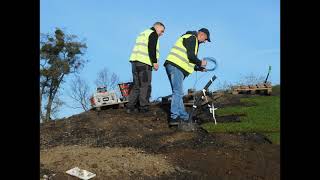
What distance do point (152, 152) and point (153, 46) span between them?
3.76 m

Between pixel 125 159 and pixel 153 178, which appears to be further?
pixel 125 159

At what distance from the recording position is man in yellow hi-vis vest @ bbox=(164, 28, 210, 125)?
34.3 ft

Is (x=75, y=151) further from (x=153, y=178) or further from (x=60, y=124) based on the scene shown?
(x=60, y=124)

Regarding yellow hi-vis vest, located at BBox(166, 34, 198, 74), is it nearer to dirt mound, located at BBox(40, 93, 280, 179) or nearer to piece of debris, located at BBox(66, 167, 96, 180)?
dirt mound, located at BBox(40, 93, 280, 179)

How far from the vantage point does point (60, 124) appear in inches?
441

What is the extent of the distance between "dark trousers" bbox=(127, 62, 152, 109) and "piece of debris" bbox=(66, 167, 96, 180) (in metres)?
4.76

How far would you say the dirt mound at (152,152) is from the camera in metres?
7.28

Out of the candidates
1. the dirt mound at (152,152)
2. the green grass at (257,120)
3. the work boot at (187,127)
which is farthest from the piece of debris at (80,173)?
the green grass at (257,120)

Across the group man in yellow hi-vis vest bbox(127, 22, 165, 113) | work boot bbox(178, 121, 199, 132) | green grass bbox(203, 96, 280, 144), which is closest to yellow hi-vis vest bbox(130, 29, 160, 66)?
man in yellow hi-vis vest bbox(127, 22, 165, 113)

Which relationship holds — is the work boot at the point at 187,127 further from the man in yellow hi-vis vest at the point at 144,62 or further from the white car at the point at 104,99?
the white car at the point at 104,99
